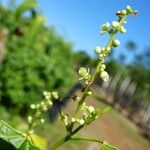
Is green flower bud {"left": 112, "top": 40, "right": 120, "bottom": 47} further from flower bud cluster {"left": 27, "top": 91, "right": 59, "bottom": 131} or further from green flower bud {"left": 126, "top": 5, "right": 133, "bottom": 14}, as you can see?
flower bud cluster {"left": 27, "top": 91, "right": 59, "bottom": 131}

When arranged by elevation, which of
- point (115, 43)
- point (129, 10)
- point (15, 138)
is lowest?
point (15, 138)

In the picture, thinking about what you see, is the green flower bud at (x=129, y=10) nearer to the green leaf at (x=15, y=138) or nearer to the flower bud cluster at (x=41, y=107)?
the green leaf at (x=15, y=138)

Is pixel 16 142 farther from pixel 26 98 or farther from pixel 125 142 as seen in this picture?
pixel 125 142

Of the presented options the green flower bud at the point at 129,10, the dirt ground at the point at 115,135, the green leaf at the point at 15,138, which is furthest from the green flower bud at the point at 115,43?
the dirt ground at the point at 115,135

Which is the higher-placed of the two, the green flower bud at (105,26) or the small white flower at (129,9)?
the small white flower at (129,9)

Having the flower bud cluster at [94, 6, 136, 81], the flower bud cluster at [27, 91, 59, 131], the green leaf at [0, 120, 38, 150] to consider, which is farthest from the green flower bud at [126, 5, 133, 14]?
the flower bud cluster at [27, 91, 59, 131]

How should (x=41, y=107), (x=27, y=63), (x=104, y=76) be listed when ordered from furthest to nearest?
(x=27, y=63) < (x=41, y=107) < (x=104, y=76)

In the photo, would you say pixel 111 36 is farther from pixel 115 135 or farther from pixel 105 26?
pixel 115 135

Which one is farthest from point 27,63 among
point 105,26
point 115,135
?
point 105,26

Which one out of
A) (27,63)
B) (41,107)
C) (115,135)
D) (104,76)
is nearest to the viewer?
(104,76)
